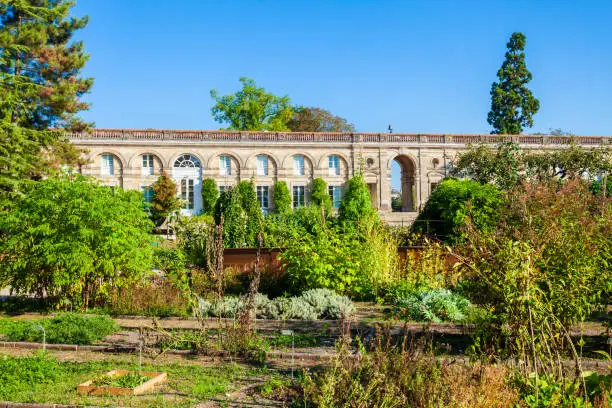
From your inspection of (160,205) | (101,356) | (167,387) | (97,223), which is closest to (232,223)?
(97,223)

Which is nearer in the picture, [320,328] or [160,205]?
[320,328]

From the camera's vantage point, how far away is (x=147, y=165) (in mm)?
36344

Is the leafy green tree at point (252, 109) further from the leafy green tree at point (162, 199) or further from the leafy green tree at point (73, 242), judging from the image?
the leafy green tree at point (73, 242)

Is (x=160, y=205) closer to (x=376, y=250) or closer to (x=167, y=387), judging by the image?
(x=376, y=250)

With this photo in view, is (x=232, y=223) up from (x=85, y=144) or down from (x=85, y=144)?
down

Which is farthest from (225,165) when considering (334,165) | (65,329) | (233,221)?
(65,329)

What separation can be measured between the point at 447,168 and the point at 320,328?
31.0 meters

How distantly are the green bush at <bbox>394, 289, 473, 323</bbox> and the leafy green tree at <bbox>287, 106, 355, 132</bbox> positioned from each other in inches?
1698

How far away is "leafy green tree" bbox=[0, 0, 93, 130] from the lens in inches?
878

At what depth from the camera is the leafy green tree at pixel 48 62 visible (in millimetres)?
22297

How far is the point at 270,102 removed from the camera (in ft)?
161

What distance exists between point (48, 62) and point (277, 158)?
17.0 m

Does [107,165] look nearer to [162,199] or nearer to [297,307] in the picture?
[162,199]

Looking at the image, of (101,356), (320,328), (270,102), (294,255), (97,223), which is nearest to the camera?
(101,356)
